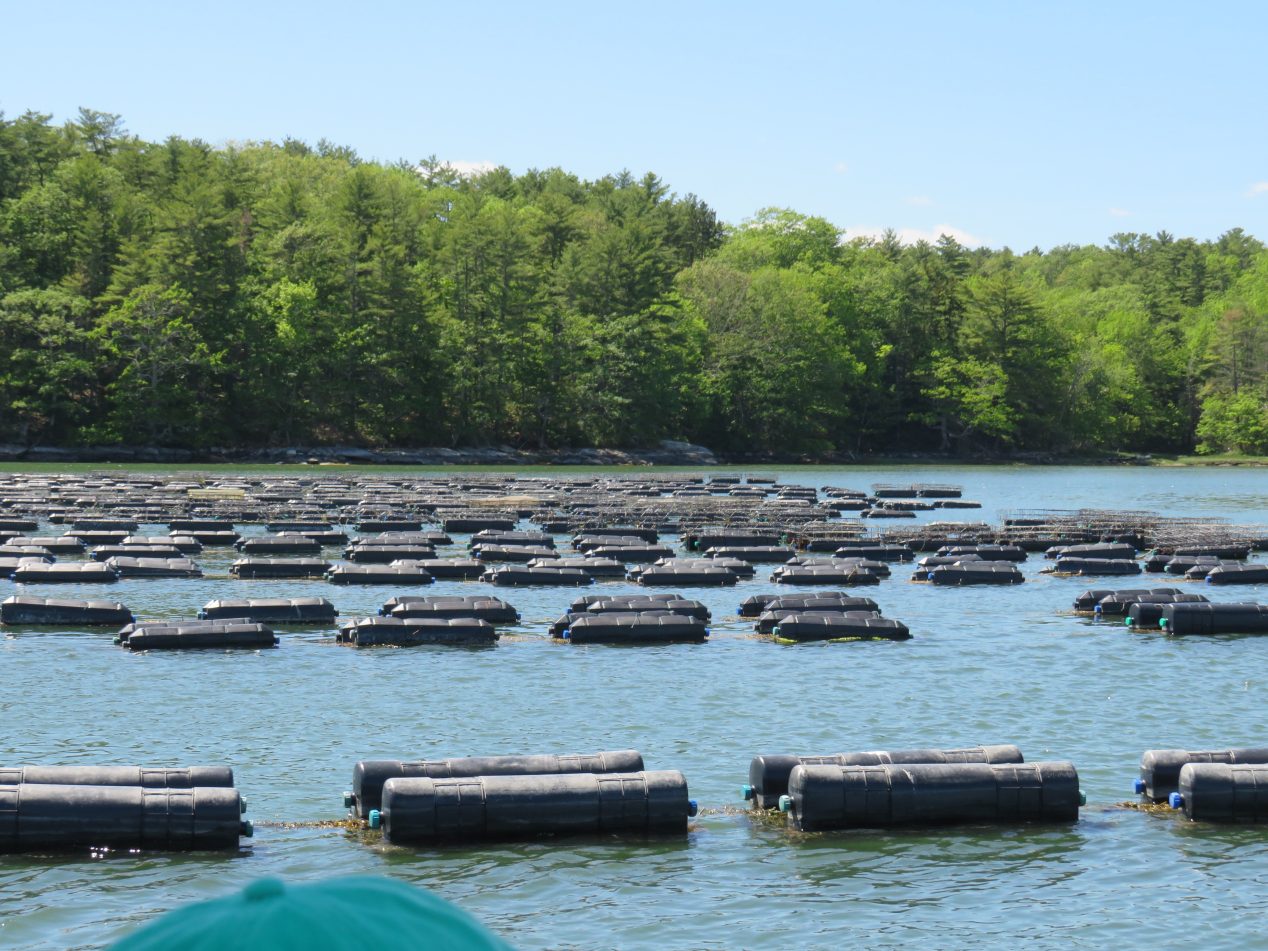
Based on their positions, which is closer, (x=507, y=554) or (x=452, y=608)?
(x=452, y=608)

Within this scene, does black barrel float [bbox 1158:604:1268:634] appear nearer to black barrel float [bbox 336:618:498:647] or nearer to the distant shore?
black barrel float [bbox 336:618:498:647]

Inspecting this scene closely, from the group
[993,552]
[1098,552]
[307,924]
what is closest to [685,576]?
[993,552]

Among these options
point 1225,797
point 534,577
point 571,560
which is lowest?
point 1225,797

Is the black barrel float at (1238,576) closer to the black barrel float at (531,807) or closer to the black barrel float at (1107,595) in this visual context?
the black barrel float at (1107,595)

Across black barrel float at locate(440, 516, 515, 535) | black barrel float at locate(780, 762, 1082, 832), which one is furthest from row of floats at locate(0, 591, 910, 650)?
black barrel float at locate(440, 516, 515, 535)

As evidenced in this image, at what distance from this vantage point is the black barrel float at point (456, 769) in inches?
717

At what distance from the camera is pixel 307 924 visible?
251 cm

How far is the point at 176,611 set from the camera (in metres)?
37.8

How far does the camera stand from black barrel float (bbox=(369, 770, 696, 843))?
1711cm

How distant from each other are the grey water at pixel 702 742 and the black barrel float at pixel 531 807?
23cm

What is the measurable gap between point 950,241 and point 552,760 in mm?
158576

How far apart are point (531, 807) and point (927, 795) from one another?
4.84 metres

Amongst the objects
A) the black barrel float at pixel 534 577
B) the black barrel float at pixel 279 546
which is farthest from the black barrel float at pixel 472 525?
the black barrel float at pixel 534 577

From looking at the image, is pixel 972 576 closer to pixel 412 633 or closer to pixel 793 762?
pixel 412 633
